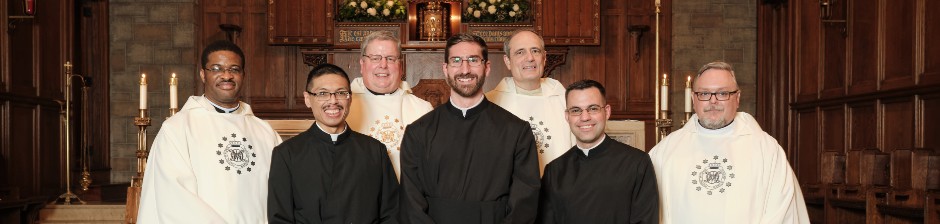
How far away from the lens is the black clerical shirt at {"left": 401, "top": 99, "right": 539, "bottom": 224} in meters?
3.65

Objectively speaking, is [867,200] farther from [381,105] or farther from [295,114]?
[295,114]

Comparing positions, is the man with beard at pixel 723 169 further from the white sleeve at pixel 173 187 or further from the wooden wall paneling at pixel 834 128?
the wooden wall paneling at pixel 834 128

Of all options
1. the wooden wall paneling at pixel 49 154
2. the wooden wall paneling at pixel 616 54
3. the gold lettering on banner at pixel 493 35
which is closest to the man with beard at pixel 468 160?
the wooden wall paneling at pixel 49 154

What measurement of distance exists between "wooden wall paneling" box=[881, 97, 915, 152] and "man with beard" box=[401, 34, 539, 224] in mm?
4266

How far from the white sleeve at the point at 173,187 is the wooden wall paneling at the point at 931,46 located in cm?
504

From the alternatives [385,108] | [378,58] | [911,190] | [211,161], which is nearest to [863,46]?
[911,190]

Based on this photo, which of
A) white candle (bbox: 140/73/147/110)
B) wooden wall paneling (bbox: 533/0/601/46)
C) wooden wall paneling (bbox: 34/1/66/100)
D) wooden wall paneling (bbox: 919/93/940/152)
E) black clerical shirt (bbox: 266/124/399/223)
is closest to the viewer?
black clerical shirt (bbox: 266/124/399/223)

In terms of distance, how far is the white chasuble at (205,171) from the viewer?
392 centimetres

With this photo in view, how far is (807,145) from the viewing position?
28.4ft

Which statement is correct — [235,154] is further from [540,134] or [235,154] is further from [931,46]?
[931,46]

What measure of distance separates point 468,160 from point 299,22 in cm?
640

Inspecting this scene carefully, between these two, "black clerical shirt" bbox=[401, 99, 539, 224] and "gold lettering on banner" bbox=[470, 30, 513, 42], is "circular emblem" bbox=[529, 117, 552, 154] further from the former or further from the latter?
"gold lettering on banner" bbox=[470, 30, 513, 42]

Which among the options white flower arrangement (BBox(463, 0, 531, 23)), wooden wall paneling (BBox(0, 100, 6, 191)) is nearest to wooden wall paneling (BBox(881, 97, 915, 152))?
white flower arrangement (BBox(463, 0, 531, 23))

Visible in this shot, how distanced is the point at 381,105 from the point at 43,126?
16.4 ft
